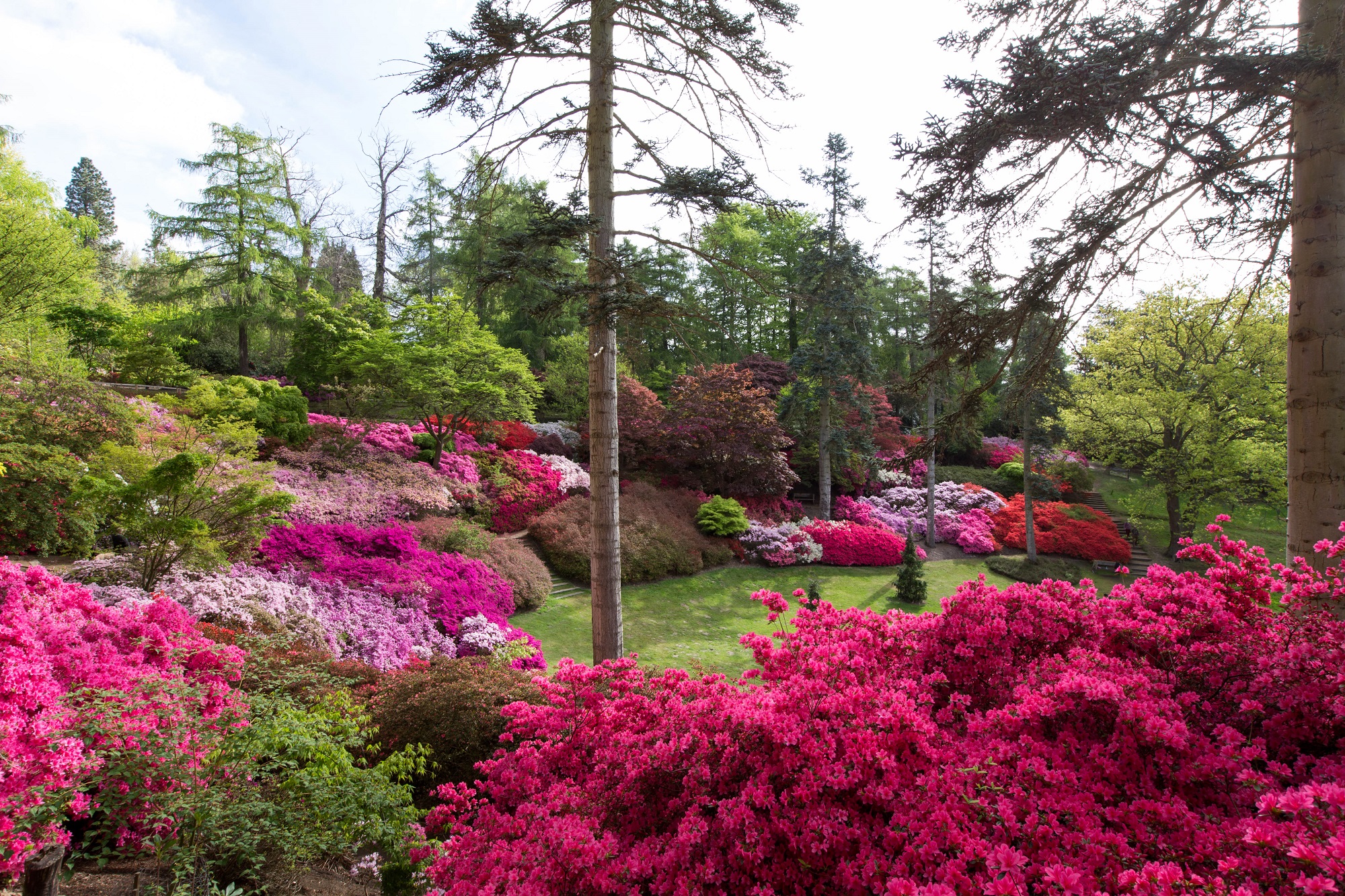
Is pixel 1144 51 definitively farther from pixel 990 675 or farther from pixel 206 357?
pixel 206 357

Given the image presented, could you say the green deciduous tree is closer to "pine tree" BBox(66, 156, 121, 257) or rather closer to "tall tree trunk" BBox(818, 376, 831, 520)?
"tall tree trunk" BBox(818, 376, 831, 520)

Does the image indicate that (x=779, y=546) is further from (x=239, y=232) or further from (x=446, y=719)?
(x=239, y=232)

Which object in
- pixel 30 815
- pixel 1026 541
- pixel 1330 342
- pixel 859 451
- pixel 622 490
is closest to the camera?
pixel 30 815

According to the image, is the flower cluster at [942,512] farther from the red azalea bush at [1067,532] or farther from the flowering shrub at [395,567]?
the flowering shrub at [395,567]

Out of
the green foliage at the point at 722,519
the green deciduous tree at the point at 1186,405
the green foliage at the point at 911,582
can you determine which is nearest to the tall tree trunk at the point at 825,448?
the green foliage at the point at 722,519

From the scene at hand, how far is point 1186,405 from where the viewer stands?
14.4 metres

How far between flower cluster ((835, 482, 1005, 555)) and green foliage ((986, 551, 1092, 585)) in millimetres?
983

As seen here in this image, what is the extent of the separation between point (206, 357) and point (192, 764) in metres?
20.7

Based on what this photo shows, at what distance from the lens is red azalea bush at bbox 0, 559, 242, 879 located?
2498 mm

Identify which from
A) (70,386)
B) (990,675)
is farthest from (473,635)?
(990,675)

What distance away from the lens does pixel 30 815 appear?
8.21 feet

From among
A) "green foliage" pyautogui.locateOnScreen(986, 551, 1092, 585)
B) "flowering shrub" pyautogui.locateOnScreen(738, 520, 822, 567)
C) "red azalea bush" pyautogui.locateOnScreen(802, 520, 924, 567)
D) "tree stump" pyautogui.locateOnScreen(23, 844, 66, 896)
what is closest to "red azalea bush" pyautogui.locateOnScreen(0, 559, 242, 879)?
"tree stump" pyautogui.locateOnScreen(23, 844, 66, 896)

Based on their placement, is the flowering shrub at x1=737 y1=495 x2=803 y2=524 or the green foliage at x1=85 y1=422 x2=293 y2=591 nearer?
the green foliage at x1=85 y1=422 x2=293 y2=591

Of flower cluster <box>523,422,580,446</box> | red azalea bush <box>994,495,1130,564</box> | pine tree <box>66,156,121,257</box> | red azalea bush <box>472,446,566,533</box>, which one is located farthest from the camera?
pine tree <box>66,156,121,257</box>
